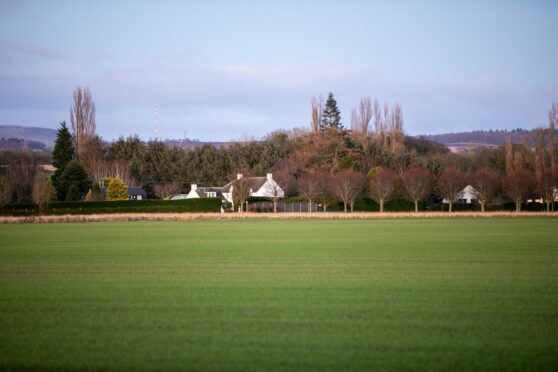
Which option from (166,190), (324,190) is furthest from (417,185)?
(166,190)

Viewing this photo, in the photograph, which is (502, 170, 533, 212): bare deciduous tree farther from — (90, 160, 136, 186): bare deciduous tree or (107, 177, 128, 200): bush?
(90, 160, 136, 186): bare deciduous tree

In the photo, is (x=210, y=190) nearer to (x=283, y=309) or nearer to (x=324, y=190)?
(x=324, y=190)

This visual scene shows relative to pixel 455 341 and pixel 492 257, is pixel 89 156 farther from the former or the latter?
pixel 455 341

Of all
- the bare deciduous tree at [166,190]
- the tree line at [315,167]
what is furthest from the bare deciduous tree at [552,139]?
the bare deciduous tree at [166,190]

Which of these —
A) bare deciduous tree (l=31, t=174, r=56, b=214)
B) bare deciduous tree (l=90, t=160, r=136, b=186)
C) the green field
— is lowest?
the green field

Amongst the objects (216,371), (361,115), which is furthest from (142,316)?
(361,115)

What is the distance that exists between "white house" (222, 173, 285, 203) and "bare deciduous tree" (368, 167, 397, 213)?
495 inches

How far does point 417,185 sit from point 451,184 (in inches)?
151

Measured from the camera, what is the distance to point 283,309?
45.2ft

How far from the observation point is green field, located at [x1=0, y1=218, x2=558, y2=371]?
33.0 ft

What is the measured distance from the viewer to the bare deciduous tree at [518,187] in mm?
70875

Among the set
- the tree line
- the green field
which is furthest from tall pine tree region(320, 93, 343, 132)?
the green field

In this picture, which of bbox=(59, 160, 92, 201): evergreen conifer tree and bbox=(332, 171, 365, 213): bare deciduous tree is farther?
bbox=(59, 160, 92, 201): evergreen conifer tree

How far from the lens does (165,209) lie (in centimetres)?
7269
